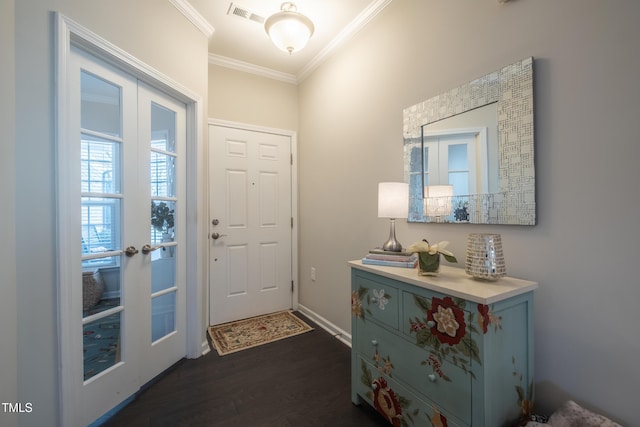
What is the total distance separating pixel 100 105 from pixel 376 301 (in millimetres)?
1945

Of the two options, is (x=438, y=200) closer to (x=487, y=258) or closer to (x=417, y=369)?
(x=487, y=258)

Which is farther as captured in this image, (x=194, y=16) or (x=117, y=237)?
(x=194, y=16)

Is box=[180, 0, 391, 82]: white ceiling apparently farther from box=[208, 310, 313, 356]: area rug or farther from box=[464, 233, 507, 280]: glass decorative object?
box=[208, 310, 313, 356]: area rug

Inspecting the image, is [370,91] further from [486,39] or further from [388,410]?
[388,410]

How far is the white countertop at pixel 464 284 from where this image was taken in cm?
108

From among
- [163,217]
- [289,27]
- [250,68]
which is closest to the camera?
[289,27]

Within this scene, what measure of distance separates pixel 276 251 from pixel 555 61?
9.01ft

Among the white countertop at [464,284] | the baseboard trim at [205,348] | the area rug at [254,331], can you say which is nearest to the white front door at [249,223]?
the area rug at [254,331]

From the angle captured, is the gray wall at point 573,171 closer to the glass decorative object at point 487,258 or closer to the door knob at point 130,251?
the glass decorative object at point 487,258

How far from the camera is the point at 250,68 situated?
9.89ft

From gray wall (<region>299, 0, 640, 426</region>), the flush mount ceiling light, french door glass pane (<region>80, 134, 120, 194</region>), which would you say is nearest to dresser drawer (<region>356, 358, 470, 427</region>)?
gray wall (<region>299, 0, 640, 426</region>)

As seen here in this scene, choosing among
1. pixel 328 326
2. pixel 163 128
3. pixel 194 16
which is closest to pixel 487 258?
pixel 328 326

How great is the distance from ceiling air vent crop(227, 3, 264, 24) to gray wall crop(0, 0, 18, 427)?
1354 millimetres

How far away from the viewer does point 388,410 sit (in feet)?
4.81
